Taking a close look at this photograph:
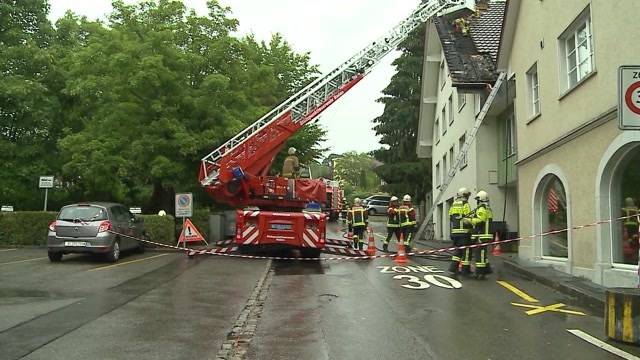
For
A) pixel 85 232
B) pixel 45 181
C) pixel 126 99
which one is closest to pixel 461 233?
pixel 85 232

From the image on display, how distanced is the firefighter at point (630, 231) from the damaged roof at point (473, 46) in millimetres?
10388

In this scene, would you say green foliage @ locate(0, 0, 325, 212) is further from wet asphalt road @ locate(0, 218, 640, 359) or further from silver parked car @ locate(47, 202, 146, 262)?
wet asphalt road @ locate(0, 218, 640, 359)

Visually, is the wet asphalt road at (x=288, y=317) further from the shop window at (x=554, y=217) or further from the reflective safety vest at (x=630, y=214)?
the reflective safety vest at (x=630, y=214)

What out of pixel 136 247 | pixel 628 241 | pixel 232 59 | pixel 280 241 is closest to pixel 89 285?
pixel 280 241

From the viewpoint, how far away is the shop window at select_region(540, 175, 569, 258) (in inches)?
512

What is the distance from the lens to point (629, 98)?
22.1 feet

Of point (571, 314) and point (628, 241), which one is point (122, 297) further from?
point (628, 241)

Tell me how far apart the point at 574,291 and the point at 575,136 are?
3465 millimetres

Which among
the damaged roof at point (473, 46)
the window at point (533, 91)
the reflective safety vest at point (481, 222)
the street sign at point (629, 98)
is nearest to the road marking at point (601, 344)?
the street sign at point (629, 98)

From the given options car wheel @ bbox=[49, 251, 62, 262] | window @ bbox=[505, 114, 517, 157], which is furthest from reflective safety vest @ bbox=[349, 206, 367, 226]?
car wheel @ bbox=[49, 251, 62, 262]

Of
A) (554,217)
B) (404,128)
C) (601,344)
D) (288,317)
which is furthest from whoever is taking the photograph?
(404,128)

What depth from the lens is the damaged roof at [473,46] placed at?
67.7 feet

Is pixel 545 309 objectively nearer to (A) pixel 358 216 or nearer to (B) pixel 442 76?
(A) pixel 358 216

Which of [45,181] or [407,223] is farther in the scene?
[45,181]
